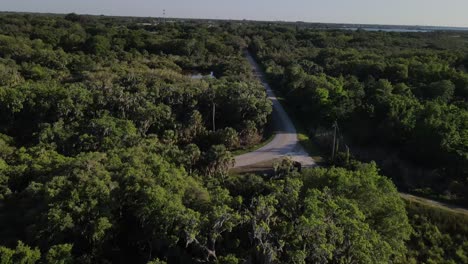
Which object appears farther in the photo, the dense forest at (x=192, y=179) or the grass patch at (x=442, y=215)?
the grass patch at (x=442, y=215)

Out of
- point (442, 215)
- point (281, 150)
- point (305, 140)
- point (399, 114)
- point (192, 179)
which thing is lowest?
point (442, 215)

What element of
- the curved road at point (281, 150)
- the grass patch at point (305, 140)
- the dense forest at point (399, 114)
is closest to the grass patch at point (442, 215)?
the dense forest at point (399, 114)

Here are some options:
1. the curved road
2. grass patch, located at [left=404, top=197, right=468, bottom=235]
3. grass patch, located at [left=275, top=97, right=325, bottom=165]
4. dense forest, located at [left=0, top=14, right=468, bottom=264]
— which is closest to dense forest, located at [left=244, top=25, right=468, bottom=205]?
dense forest, located at [left=0, top=14, right=468, bottom=264]

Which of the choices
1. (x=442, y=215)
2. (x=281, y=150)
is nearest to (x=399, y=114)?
(x=281, y=150)

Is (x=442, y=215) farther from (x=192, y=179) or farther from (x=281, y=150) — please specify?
(x=192, y=179)

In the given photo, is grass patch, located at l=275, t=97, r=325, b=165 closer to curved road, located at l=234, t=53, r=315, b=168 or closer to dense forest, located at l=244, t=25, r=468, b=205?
curved road, located at l=234, t=53, r=315, b=168

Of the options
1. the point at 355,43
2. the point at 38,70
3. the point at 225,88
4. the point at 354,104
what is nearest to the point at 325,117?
the point at 354,104

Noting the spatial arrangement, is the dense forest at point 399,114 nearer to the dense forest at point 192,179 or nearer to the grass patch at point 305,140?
the dense forest at point 192,179

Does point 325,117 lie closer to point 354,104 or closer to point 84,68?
point 354,104

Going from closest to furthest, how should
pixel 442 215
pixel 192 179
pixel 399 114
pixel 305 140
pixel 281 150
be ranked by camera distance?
1. pixel 192 179
2. pixel 442 215
3. pixel 281 150
4. pixel 399 114
5. pixel 305 140

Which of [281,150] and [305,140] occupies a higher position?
[305,140]
